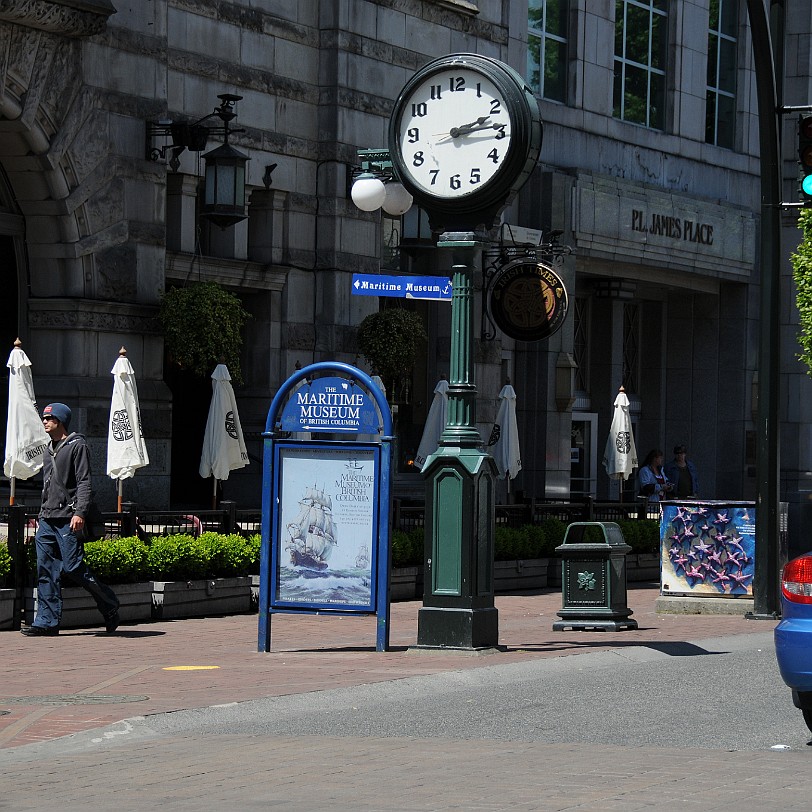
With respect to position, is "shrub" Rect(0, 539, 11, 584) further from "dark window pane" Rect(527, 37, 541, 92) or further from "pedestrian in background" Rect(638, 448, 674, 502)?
"dark window pane" Rect(527, 37, 541, 92)

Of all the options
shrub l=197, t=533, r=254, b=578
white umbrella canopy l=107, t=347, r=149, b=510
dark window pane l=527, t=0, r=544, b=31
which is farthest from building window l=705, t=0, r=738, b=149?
shrub l=197, t=533, r=254, b=578

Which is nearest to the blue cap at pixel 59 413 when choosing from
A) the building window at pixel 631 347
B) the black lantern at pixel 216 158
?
the black lantern at pixel 216 158

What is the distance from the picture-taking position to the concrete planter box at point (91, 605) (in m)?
15.3

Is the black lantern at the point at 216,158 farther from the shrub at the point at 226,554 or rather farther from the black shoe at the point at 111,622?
the black shoe at the point at 111,622

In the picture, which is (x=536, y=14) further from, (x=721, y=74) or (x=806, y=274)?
(x=806, y=274)

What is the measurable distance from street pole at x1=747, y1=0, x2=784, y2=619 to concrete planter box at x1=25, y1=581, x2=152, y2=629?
615cm

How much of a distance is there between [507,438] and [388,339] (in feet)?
8.23

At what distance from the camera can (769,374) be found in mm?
17703

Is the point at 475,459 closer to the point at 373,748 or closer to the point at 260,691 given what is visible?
the point at 260,691

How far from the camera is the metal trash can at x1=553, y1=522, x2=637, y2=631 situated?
1595 centimetres

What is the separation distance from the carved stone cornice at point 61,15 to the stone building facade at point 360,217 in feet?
0.12

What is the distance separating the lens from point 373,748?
9266mm

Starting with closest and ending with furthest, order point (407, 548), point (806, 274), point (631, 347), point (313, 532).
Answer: point (313, 532) → point (407, 548) → point (806, 274) → point (631, 347)

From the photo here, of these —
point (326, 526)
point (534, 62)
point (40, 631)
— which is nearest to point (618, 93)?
point (534, 62)
